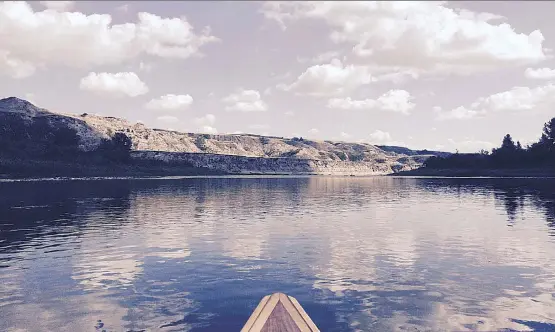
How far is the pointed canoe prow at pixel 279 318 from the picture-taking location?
12.2 meters

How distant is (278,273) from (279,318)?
13848 mm

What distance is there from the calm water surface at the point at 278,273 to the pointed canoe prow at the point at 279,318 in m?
4.87

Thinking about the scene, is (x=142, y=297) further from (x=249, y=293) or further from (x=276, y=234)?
(x=276, y=234)

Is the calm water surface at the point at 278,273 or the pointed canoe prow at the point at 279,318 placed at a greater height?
the pointed canoe prow at the point at 279,318

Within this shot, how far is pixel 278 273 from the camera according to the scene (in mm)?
26344

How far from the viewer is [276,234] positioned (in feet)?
134

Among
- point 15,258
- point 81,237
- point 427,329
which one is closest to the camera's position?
point 427,329

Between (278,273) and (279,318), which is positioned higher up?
(279,318)

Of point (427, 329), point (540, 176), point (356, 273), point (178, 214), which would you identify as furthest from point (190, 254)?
point (540, 176)

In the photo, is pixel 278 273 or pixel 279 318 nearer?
pixel 279 318

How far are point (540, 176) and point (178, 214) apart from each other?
18800 centimetres

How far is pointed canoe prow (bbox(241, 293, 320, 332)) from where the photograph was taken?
12.2 m

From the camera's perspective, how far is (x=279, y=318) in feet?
41.5

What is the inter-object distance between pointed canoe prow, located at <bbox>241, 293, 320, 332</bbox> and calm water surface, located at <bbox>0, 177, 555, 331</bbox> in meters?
4.87
